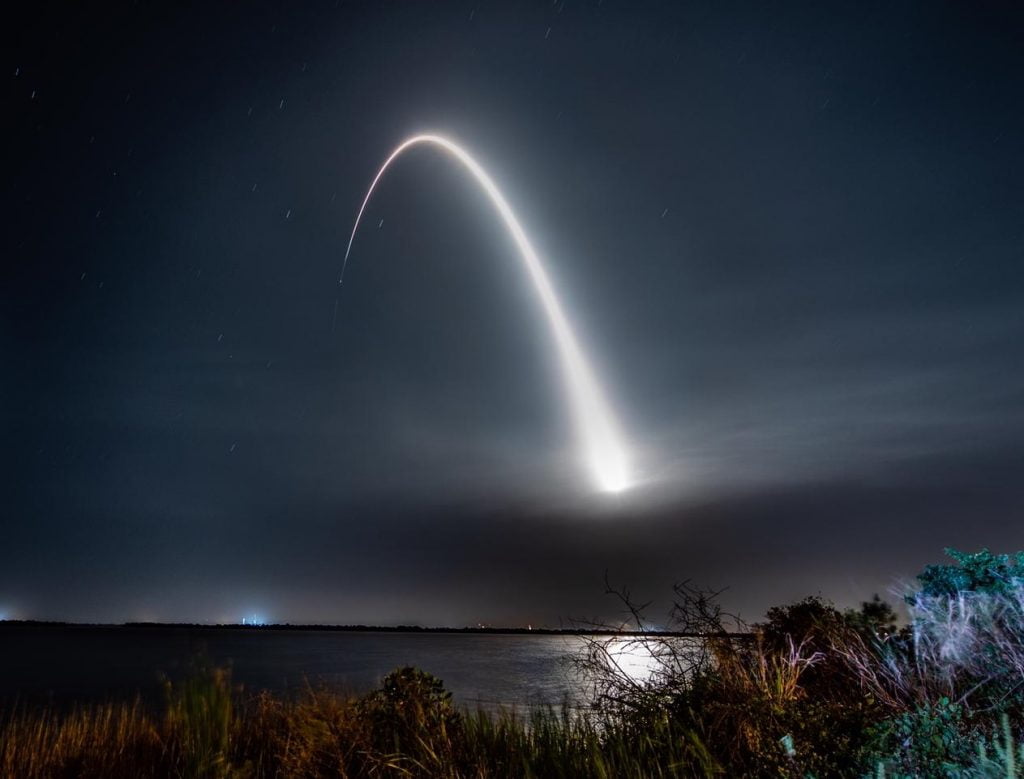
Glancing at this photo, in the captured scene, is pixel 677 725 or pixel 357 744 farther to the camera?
pixel 357 744

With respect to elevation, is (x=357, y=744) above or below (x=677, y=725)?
below

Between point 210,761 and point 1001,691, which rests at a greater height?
point 1001,691

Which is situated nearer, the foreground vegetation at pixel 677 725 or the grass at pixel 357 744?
the foreground vegetation at pixel 677 725

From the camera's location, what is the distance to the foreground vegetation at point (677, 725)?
5.01 m

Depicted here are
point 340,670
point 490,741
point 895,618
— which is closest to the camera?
point 490,741

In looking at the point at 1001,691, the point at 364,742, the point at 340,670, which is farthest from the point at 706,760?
the point at 340,670

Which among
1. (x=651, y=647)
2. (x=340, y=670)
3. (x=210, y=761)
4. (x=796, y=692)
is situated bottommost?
(x=340, y=670)

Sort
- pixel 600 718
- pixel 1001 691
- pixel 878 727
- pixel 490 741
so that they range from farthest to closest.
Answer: pixel 600 718 → pixel 490 741 → pixel 1001 691 → pixel 878 727

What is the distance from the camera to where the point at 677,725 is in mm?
6211

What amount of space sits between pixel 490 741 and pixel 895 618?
13.2 meters

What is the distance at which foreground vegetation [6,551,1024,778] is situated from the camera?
16.4 ft

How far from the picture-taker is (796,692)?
7.68 m

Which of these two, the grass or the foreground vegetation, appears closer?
the foreground vegetation

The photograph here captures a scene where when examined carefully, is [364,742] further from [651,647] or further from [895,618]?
[895,618]
